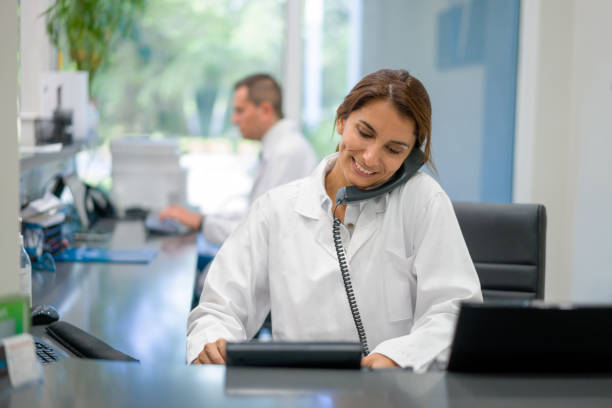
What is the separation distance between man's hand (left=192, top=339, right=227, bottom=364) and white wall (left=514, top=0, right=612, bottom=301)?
7.98 ft

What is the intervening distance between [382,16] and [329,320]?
8.62 ft

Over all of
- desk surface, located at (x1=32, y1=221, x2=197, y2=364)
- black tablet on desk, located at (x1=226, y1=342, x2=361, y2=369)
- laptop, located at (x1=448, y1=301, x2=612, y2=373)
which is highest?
laptop, located at (x1=448, y1=301, x2=612, y2=373)

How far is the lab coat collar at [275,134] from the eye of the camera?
337cm

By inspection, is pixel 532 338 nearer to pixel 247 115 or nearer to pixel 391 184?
pixel 391 184

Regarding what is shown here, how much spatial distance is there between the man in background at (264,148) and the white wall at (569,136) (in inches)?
49.1

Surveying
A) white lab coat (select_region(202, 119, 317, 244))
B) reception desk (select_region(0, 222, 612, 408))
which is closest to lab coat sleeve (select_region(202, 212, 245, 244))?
white lab coat (select_region(202, 119, 317, 244))

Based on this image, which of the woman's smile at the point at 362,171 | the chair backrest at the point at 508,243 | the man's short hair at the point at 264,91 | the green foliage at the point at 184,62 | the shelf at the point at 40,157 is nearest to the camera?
the woman's smile at the point at 362,171

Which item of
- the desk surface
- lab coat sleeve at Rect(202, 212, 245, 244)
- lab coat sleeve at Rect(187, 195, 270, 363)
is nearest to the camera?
lab coat sleeve at Rect(187, 195, 270, 363)

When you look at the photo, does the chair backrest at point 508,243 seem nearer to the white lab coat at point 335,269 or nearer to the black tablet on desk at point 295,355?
the white lab coat at point 335,269

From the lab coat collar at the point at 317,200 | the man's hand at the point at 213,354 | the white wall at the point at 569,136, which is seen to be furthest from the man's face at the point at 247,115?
the man's hand at the point at 213,354

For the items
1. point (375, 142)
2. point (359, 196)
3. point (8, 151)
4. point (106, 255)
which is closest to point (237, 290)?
point (359, 196)

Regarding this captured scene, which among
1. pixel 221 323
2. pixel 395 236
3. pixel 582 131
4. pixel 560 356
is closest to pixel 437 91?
pixel 582 131

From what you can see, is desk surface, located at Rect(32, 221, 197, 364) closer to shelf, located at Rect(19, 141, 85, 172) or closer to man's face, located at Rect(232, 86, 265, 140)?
shelf, located at Rect(19, 141, 85, 172)

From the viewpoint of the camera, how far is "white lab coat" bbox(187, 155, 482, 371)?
4.95ft
